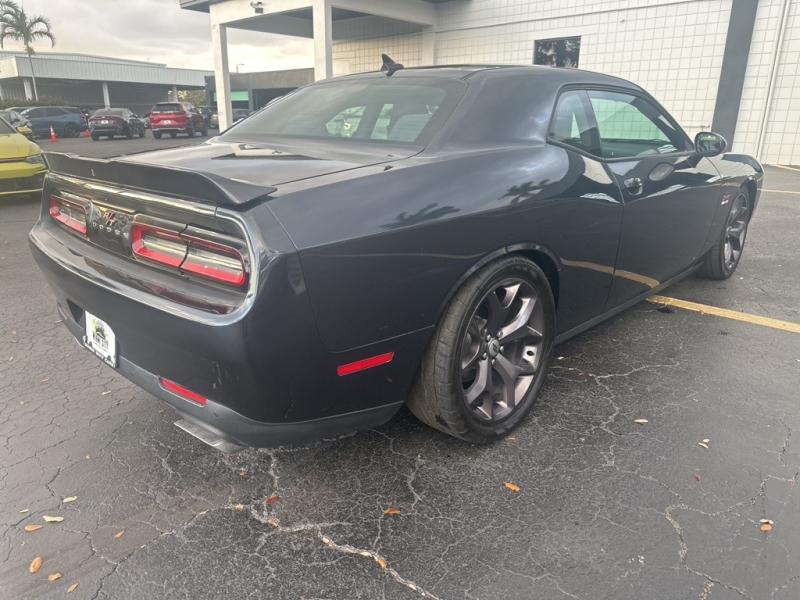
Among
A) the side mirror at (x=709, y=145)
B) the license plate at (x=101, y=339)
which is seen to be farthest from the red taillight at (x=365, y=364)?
the side mirror at (x=709, y=145)

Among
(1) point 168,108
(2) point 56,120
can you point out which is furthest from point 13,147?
(2) point 56,120

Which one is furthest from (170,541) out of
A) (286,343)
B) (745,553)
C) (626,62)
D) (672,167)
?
(626,62)

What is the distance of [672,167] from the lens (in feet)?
11.4

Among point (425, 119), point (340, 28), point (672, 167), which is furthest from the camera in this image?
point (340, 28)

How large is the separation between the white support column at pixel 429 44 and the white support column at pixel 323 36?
4.06 metres

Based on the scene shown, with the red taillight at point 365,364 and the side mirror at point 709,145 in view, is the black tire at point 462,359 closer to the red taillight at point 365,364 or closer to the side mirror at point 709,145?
the red taillight at point 365,364

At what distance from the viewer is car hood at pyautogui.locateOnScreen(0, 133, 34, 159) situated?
833 centimetres

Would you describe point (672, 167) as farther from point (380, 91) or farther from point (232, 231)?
point (232, 231)

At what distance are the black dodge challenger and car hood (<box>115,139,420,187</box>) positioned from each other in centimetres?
2

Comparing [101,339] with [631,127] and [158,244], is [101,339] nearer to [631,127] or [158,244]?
[158,244]

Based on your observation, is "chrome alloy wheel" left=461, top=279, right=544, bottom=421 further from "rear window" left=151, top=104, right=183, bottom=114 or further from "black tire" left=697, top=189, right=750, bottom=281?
"rear window" left=151, top=104, right=183, bottom=114

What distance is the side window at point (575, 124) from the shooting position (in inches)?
113

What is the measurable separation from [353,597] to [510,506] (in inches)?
27.3

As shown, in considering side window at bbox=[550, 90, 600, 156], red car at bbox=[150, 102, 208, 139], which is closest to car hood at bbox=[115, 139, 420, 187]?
side window at bbox=[550, 90, 600, 156]
